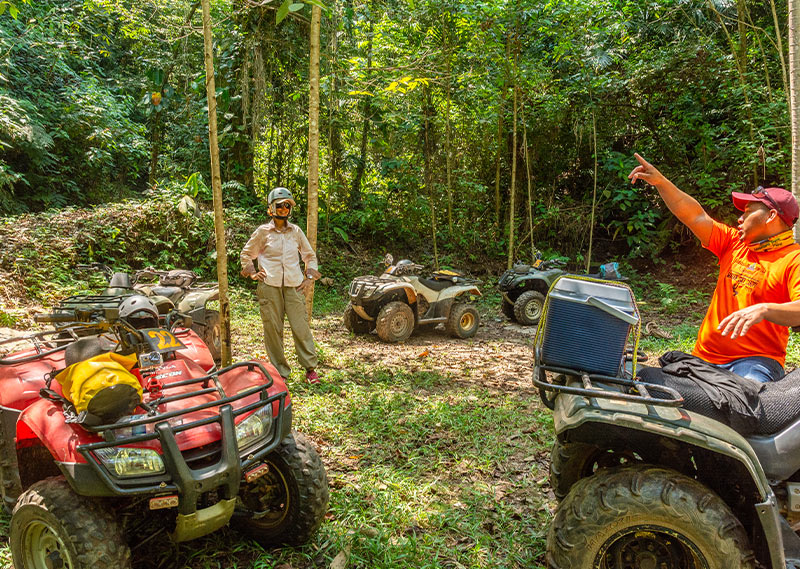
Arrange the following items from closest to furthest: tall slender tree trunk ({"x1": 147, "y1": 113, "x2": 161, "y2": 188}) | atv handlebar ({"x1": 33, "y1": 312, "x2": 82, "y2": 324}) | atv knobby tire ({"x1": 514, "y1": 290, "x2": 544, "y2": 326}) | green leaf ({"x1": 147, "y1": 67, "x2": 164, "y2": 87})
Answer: atv handlebar ({"x1": 33, "y1": 312, "x2": 82, "y2": 324}) → atv knobby tire ({"x1": 514, "y1": 290, "x2": 544, "y2": 326}) → green leaf ({"x1": 147, "y1": 67, "x2": 164, "y2": 87}) → tall slender tree trunk ({"x1": 147, "y1": 113, "x2": 161, "y2": 188})

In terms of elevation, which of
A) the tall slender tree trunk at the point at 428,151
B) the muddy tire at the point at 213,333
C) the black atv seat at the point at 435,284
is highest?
the tall slender tree trunk at the point at 428,151

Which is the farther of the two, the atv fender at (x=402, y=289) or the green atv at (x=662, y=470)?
the atv fender at (x=402, y=289)

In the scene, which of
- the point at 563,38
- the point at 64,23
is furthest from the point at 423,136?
the point at 64,23

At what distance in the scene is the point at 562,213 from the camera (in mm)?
12484

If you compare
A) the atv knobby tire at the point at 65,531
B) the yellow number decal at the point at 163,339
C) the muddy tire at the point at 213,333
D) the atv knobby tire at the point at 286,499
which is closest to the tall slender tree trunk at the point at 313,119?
the muddy tire at the point at 213,333

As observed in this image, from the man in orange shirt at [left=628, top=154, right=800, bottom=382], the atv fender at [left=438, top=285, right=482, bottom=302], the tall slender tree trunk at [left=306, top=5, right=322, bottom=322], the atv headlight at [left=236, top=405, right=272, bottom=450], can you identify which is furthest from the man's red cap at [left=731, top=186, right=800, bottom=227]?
the atv fender at [left=438, top=285, right=482, bottom=302]

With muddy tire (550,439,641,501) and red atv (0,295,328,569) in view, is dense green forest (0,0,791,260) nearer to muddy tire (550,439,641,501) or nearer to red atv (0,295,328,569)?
red atv (0,295,328,569)

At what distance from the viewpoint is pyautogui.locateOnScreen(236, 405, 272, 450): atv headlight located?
86.5 inches

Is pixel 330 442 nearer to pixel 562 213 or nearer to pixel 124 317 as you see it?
pixel 124 317

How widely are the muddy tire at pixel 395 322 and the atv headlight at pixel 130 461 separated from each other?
490 cm

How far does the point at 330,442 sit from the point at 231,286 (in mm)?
6786

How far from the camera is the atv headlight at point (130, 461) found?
6.21ft

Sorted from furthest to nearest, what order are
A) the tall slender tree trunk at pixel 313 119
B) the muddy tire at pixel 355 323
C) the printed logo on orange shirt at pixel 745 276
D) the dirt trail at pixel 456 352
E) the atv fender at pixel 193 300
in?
1. the muddy tire at pixel 355 323
2. the tall slender tree trunk at pixel 313 119
3. the dirt trail at pixel 456 352
4. the atv fender at pixel 193 300
5. the printed logo on orange shirt at pixel 745 276

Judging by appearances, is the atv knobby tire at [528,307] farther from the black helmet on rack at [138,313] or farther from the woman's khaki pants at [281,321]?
the black helmet on rack at [138,313]
